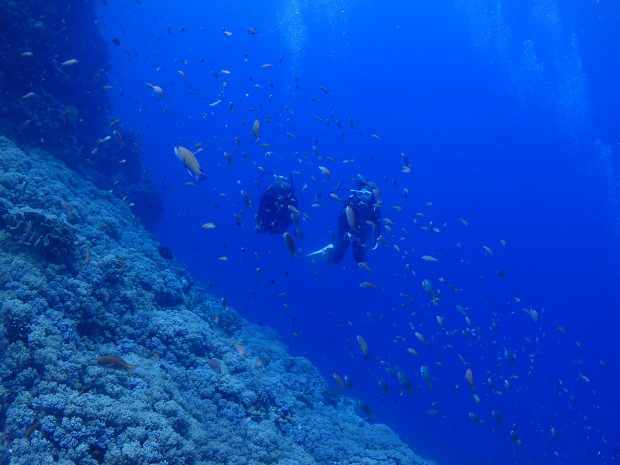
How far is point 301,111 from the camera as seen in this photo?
120 metres

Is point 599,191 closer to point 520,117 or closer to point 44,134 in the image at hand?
point 520,117

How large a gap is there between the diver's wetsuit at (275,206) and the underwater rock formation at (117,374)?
3.04 meters

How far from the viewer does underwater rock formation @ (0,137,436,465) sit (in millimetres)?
3717

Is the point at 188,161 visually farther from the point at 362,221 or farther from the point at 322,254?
the point at 362,221

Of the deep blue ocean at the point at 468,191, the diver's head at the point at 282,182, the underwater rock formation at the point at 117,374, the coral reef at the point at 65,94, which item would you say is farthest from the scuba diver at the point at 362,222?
the deep blue ocean at the point at 468,191

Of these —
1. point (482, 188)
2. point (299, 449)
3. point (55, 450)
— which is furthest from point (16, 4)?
point (482, 188)

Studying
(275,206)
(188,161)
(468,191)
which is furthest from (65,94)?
(468,191)

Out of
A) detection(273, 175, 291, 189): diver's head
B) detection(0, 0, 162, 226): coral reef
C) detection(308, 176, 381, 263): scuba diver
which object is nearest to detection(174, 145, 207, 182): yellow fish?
detection(273, 175, 291, 189): diver's head

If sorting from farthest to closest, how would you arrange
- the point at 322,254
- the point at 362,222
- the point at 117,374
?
the point at 322,254, the point at 362,222, the point at 117,374

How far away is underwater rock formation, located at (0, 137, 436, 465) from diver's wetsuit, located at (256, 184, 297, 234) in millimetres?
3036

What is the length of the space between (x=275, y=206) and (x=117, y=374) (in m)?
6.83

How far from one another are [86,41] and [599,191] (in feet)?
319

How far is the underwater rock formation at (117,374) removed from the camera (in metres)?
3.72

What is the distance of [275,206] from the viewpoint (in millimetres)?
10875
